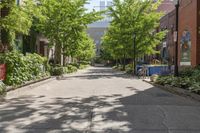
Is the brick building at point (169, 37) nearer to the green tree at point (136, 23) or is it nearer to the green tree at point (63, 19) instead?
the green tree at point (136, 23)

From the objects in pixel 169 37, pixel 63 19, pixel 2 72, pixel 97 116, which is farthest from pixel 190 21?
pixel 169 37

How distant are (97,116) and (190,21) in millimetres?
23659

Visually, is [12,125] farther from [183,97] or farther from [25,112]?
[183,97]

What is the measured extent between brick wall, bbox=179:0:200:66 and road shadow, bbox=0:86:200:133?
57.4ft

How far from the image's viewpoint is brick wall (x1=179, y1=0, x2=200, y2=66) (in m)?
31.0

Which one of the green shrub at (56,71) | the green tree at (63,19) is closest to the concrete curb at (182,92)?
the green shrub at (56,71)

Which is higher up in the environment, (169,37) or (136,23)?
(136,23)

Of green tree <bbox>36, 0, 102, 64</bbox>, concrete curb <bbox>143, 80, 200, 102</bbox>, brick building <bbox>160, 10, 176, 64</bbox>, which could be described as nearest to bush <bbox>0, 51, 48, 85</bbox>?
concrete curb <bbox>143, 80, 200, 102</bbox>

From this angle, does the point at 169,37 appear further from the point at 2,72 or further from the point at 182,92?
the point at 2,72

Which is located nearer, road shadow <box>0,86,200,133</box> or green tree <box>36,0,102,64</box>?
road shadow <box>0,86,200,133</box>

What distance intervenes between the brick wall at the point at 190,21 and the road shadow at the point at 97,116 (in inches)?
689

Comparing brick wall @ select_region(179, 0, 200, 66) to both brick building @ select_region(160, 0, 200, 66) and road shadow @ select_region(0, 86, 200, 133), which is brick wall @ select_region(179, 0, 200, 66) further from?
road shadow @ select_region(0, 86, 200, 133)

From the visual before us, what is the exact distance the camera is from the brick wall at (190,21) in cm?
3095

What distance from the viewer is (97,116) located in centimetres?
1048
